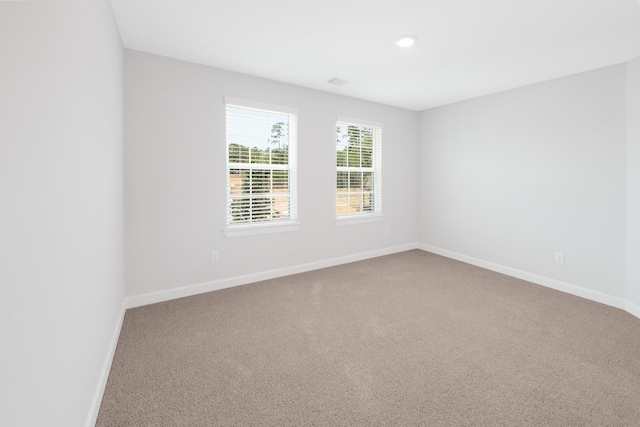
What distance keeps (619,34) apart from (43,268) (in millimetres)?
4084

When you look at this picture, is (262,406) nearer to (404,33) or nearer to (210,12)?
(210,12)

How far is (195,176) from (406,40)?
2494 millimetres

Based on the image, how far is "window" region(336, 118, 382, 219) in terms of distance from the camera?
15.1 feet

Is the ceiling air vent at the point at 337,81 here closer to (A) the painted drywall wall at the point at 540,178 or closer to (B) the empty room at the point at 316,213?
(B) the empty room at the point at 316,213

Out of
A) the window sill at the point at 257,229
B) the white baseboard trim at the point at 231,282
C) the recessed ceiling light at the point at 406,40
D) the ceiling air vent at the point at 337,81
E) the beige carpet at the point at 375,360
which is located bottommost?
the beige carpet at the point at 375,360

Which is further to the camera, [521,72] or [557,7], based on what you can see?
[521,72]

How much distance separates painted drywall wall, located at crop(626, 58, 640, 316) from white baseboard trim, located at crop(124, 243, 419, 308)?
295 cm

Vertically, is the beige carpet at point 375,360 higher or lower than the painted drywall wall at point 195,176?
lower

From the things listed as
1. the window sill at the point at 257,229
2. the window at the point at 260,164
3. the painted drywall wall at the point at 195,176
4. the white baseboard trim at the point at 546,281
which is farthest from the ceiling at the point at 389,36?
the white baseboard trim at the point at 546,281

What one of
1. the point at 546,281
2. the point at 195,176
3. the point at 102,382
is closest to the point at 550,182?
the point at 546,281

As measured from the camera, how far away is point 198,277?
3.41 metres

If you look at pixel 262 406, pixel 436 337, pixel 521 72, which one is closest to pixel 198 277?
pixel 262 406

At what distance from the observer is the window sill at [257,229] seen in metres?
3.57

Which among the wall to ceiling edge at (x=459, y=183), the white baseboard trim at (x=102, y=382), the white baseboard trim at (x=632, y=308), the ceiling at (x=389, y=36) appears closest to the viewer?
the white baseboard trim at (x=102, y=382)
